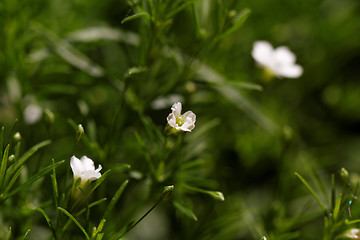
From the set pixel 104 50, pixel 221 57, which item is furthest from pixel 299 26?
pixel 104 50

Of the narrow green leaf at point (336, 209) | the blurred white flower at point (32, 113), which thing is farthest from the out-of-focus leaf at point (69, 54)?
the narrow green leaf at point (336, 209)

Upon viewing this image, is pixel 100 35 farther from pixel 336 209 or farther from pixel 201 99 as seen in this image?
pixel 336 209

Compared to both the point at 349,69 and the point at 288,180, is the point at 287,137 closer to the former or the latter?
the point at 288,180

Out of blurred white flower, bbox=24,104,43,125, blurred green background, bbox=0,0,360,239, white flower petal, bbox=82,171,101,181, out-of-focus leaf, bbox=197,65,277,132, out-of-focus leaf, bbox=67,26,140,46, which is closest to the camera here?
white flower petal, bbox=82,171,101,181

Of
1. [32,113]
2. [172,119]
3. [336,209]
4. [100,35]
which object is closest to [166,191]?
[172,119]

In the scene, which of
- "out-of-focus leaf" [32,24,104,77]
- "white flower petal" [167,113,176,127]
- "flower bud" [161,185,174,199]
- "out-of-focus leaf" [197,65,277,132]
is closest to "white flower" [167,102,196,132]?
"white flower petal" [167,113,176,127]

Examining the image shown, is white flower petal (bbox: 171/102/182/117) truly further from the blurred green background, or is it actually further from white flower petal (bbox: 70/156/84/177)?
white flower petal (bbox: 70/156/84/177)
